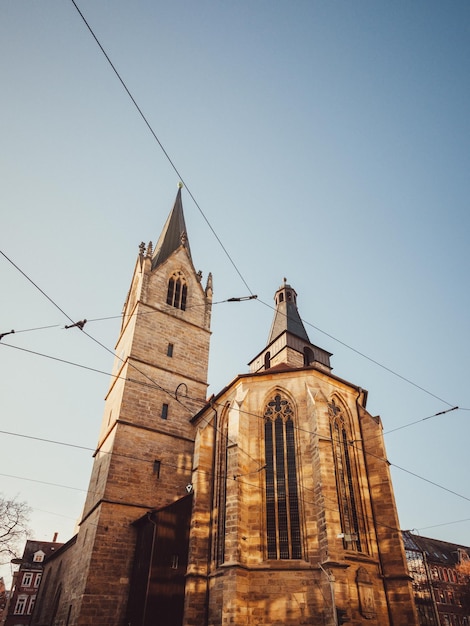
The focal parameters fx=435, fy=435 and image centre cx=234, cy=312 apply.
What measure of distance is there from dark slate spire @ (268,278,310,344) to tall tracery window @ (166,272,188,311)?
6.97 metres

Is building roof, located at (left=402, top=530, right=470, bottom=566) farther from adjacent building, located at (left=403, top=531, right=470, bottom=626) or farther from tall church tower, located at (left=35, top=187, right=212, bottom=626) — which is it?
tall church tower, located at (left=35, top=187, right=212, bottom=626)

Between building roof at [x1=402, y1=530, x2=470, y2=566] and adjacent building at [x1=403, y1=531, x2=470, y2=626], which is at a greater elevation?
building roof at [x1=402, y1=530, x2=470, y2=566]

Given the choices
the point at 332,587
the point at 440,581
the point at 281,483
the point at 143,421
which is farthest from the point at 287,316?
the point at 440,581

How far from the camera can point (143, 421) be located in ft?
68.3

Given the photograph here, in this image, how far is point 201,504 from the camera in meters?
17.6

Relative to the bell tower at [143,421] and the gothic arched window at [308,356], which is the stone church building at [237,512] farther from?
the gothic arched window at [308,356]

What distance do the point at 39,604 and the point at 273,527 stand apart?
751 inches

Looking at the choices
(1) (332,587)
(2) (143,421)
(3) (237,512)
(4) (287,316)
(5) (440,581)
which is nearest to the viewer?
(1) (332,587)

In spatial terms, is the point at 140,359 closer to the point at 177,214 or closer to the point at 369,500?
the point at 369,500

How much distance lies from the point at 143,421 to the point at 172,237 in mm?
14886

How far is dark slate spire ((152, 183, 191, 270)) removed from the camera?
2888 centimetres

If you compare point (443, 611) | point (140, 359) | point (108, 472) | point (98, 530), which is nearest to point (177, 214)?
point (140, 359)

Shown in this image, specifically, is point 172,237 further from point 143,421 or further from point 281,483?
point 281,483

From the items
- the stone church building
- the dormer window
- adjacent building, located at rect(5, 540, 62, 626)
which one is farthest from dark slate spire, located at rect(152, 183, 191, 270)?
the dormer window
